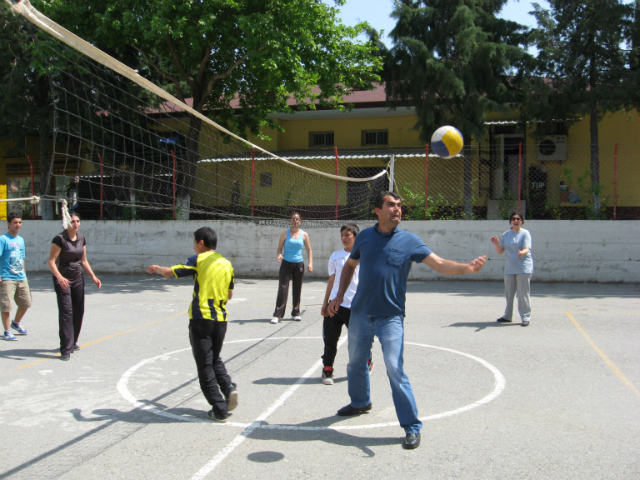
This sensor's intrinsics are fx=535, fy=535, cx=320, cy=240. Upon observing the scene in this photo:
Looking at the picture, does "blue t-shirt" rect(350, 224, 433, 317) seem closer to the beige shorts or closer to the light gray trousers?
the light gray trousers

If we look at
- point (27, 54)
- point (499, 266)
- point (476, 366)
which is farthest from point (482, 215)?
point (27, 54)

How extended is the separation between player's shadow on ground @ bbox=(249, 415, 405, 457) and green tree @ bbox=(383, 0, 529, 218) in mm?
11649

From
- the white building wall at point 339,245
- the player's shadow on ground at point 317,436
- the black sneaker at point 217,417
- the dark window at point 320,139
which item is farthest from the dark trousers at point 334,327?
the dark window at point 320,139

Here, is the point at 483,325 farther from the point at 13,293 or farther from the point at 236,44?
the point at 236,44

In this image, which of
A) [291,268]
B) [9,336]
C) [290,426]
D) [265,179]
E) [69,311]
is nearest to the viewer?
[290,426]

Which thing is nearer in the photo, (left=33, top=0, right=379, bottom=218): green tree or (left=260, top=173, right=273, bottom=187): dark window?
(left=33, top=0, right=379, bottom=218): green tree

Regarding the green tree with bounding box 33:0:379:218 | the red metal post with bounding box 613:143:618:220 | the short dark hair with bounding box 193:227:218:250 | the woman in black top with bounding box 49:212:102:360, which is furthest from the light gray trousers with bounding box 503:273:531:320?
the green tree with bounding box 33:0:379:218

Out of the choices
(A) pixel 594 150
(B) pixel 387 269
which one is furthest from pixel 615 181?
(B) pixel 387 269

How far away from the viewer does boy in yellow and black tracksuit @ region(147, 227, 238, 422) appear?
4344 millimetres

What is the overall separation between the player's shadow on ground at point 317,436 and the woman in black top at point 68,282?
3265mm

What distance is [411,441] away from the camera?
12.4ft

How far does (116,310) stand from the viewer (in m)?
9.91

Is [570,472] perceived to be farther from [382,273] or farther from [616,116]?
[616,116]

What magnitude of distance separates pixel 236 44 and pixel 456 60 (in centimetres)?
648
